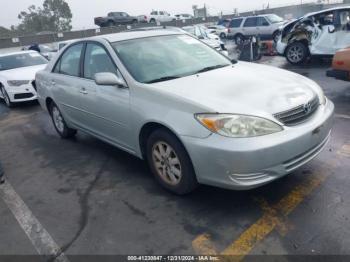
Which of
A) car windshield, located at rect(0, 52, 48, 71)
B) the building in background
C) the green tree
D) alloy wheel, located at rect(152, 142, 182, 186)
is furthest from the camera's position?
the green tree

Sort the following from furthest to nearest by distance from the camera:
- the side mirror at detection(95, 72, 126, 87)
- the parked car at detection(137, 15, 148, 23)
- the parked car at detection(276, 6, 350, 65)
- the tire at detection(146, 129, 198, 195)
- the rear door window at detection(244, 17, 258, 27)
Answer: the parked car at detection(137, 15, 148, 23) → the rear door window at detection(244, 17, 258, 27) → the parked car at detection(276, 6, 350, 65) → the side mirror at detection(95, 72, 126, 87) → the tire at detection(146, 129, 198, 195)

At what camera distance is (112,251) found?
281cm

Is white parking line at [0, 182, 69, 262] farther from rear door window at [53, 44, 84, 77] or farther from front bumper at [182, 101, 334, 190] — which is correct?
rear door window at [53, 44, 84, 77]

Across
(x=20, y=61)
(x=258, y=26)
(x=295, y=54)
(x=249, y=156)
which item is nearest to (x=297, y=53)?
(x=295, y=54)

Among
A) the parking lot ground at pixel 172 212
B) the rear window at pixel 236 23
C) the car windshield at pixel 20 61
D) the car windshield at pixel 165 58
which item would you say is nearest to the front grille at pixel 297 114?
the parking lot ground at pixel 172 212

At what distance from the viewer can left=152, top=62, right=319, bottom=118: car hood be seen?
9.84 ft

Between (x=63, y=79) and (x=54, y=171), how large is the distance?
54.8 inches

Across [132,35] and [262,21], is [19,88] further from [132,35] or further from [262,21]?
[262,21]

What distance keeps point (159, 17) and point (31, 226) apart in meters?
37.9

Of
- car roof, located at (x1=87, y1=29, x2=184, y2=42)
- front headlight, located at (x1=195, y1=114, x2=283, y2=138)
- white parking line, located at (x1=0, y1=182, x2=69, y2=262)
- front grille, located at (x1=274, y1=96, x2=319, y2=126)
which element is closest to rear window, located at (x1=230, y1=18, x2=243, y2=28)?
car roof, located at (x1=87, y1=29, x2=184, y2=42)

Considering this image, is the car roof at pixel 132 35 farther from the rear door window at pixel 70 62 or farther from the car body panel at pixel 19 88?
the car body panel at pixel 19 88

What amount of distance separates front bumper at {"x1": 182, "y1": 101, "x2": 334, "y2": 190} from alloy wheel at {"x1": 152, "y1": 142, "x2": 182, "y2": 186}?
0.30 meters

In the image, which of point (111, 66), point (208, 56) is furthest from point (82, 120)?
point (208, 56)

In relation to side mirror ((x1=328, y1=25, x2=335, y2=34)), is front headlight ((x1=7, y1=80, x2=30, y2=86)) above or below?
below
